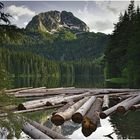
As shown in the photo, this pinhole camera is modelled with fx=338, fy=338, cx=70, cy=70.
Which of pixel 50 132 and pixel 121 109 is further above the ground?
pixel 121 109

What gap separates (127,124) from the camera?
13227 mm

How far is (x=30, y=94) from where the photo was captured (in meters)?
25.2

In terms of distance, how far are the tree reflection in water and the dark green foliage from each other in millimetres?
31755

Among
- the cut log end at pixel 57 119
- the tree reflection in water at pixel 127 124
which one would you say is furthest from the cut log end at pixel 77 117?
the tree reflection in water at pixel 127 124

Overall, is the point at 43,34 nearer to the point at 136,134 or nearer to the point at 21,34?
the point at 21,34

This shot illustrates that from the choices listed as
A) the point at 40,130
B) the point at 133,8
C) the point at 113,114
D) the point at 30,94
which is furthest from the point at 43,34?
the point at 133,8

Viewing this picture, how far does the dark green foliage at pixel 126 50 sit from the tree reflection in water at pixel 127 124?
31755 millimetres

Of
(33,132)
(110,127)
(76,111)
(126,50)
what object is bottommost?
(110,127)

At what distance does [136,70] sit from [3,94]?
4255 cm

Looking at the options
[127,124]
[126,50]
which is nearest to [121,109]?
[127,124]

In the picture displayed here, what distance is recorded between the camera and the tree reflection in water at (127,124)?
1103cm

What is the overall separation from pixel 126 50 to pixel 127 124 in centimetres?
4613

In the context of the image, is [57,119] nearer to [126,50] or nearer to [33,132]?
[33,132]

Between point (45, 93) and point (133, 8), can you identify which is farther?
point (133, 8)
